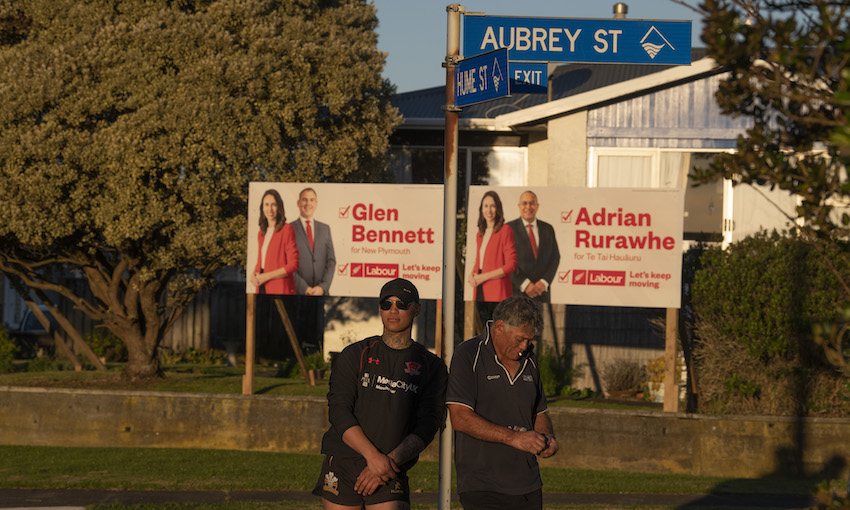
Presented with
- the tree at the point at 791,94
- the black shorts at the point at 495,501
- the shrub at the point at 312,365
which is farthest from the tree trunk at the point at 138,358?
the tree at the point at 791,94

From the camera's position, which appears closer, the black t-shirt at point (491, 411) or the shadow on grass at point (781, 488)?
the black t-shirt at point (491, 411)

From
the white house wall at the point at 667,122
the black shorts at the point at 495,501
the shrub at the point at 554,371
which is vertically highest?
the white house wall at the point at 667,122

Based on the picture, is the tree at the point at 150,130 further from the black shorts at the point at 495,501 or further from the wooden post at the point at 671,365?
the black shorts at the point at 495,501

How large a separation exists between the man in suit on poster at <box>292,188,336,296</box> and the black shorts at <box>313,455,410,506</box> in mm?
8043

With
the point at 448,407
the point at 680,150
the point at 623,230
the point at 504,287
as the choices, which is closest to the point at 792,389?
the point at 623,230

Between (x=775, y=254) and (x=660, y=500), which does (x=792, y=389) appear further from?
(x=660, y=500)

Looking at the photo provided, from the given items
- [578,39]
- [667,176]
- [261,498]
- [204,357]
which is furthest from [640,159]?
[204,357]

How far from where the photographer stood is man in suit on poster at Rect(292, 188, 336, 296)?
45.0 ft

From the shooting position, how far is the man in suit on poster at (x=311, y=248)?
13.7 meters

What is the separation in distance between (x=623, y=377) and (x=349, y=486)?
11.8 meters

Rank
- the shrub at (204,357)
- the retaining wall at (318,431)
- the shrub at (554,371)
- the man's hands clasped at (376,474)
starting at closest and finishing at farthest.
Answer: the man's hands clasped at (376,474) < the retaining wall at (318,431) < the shrub at (554,371) < the shrub at (204,357)

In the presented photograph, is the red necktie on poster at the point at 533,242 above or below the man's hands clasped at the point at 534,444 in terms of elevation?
above

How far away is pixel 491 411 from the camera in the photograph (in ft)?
18.2

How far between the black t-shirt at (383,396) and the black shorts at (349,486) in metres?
0.06
